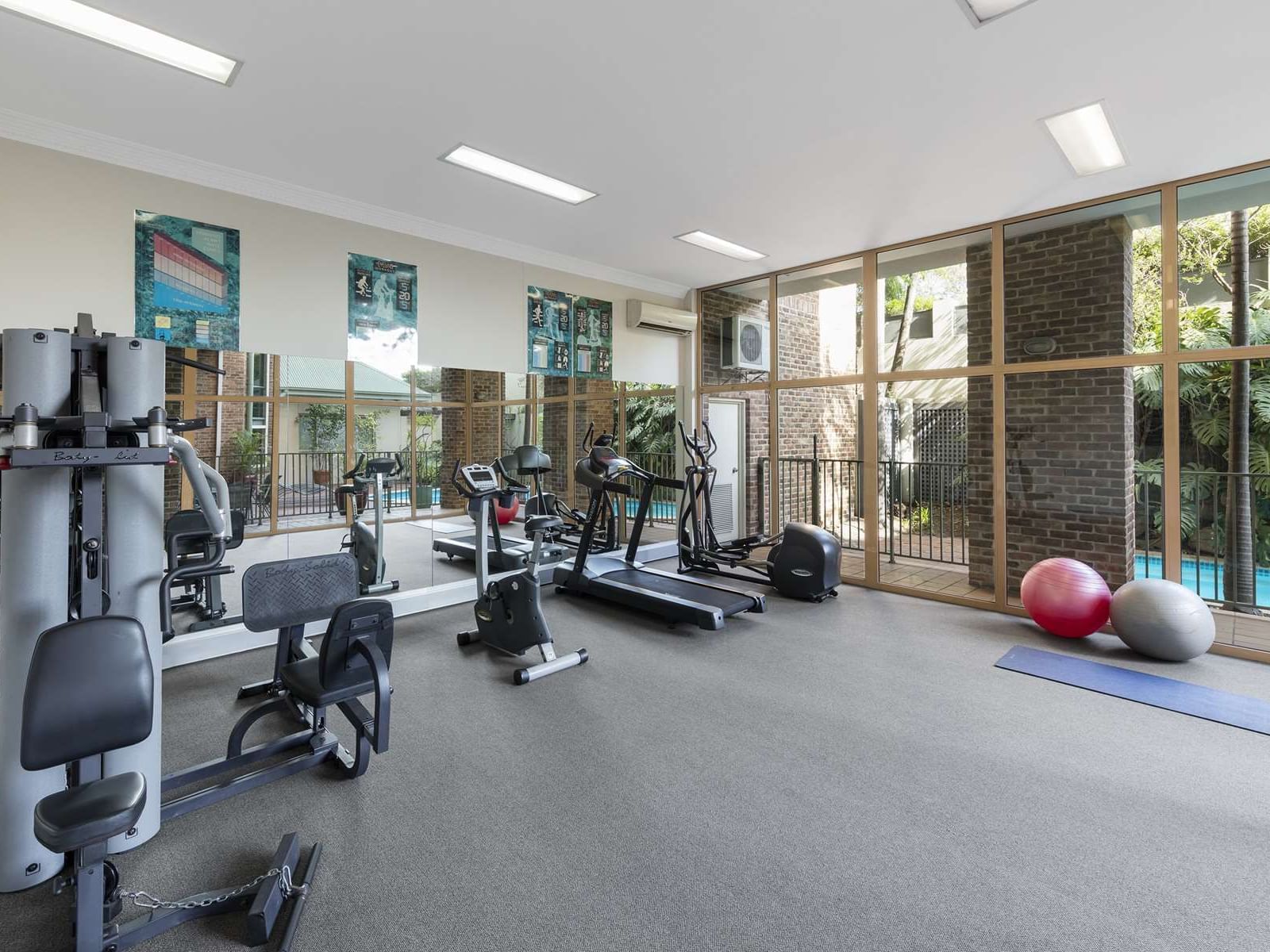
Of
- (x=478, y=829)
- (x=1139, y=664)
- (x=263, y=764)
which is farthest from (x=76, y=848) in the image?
(x=1139, y=664)

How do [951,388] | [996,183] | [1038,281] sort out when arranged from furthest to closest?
[951,388], [1038,281], [996,183]

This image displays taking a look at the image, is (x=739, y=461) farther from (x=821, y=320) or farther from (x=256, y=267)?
(x=256, y=267)

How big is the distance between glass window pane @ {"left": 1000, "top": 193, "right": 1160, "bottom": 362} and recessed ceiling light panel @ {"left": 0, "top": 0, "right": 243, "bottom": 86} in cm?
558

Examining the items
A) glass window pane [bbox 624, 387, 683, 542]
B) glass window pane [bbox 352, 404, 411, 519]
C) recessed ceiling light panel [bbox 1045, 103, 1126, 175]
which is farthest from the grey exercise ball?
glass window pane [bbox 352, 404, 411, 519]

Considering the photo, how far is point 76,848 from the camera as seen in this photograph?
1.47 metres

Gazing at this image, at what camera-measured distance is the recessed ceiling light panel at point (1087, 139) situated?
11.6 ft

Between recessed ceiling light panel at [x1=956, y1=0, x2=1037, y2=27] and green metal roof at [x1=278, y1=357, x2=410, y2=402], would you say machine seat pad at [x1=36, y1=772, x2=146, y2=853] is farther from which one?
recessed ceiling light panel at [x1=956, y1=0, x2=1037, y2=27]

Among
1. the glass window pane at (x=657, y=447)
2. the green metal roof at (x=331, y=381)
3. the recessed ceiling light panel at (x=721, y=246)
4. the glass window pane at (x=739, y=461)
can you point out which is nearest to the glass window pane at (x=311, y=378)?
the green metal roof at (x=331, y=381)

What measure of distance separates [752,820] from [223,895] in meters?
1.81

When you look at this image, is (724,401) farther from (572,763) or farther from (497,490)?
(572,763)

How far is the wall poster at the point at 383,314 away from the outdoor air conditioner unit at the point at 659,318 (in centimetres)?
250

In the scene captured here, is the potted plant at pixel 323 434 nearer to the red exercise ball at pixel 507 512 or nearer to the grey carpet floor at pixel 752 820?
the grey carpet floor at pixel 752 820

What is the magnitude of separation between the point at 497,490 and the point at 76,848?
11.0 feet

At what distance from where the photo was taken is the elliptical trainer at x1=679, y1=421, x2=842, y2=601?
5.51m
